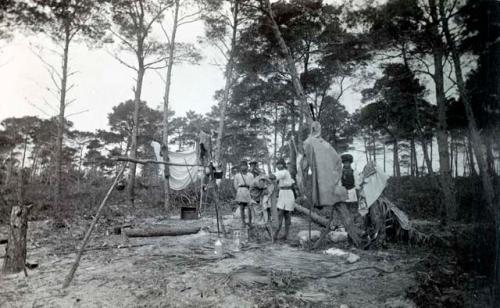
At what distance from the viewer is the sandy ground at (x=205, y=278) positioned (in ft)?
10.9

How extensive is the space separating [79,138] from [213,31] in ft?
77.4

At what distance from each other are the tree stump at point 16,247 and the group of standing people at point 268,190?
4.46 meters

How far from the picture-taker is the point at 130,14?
13.1 metres

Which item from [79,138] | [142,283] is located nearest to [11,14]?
[142,283]

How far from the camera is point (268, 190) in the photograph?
7.59 meters

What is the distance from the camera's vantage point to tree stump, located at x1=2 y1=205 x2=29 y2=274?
4.38 meters

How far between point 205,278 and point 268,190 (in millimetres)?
3796

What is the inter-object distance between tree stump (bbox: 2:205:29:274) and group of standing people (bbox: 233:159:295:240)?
4455 millimetres

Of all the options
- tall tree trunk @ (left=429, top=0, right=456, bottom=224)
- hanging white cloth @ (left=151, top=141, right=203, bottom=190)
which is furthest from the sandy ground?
hanging white cloth @ (left=151, top=141, right=203, bottom=190)

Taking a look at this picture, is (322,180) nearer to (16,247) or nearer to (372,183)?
(372,183)

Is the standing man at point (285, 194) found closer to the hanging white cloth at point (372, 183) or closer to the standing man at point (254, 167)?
the standing man at point (254, 167)

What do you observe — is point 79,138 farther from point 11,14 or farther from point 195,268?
point 195,268

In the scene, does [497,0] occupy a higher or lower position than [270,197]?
higher

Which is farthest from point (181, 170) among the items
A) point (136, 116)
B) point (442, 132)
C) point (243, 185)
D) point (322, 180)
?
point (442, 132)
